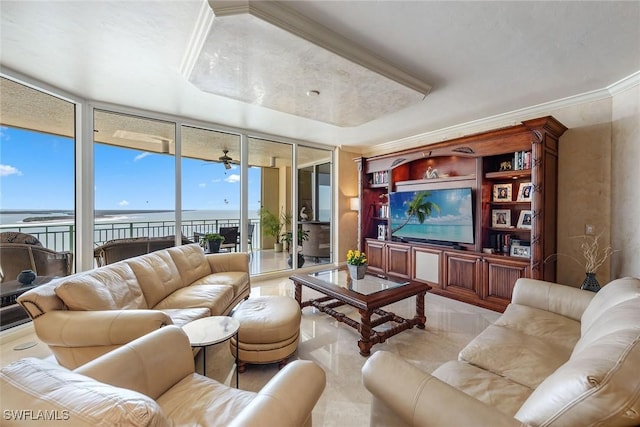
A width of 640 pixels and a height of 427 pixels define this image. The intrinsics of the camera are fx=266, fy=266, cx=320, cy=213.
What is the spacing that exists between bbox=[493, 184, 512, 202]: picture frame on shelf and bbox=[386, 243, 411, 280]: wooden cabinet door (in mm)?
1435

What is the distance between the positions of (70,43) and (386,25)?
8.34ft

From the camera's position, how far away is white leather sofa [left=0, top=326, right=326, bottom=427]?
0.67 meters

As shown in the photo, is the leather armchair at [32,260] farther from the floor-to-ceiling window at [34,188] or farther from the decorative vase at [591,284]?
the decorative vase at [591,284]

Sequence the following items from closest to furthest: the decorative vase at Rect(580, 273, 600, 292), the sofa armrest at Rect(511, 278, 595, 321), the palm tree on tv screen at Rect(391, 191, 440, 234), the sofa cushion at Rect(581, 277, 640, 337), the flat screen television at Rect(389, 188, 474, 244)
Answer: the sofa cushion at Rect(581, 277, 640, 337), the sofa armrest at Rect(511, 278, 595, 321), the decorative vase at Rect(580, 273, 600, 292), the flat screen television at Rect(389, 188, 474, 244), the palm tree on tv screen at Rect(391, 191, 440, 234)

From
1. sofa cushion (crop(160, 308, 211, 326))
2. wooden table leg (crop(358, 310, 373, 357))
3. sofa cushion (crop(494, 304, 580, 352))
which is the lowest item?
wooden table leg (crop(358, 310, 373, 357))

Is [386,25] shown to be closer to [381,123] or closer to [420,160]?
[381,123]

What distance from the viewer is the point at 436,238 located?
13.6 feet

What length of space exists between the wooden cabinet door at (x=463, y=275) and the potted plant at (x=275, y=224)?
9.85 ft

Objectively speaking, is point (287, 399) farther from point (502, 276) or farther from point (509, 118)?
point (509, 118)

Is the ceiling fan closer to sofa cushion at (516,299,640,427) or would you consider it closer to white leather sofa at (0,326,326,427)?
white leather sofa at (0,326,326,427)

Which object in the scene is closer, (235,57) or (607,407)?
(607,407)

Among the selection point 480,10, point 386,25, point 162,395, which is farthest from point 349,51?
point 162,395

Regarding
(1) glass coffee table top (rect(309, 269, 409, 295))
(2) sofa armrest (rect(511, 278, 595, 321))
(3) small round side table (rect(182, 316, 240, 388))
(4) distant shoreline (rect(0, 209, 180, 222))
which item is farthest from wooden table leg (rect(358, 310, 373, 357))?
(4) distant shoreline (rect(0, 209, 180, 222))

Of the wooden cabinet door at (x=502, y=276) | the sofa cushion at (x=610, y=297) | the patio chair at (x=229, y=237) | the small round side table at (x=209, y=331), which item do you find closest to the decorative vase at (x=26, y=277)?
the patio chair at (x=229, y=237)
